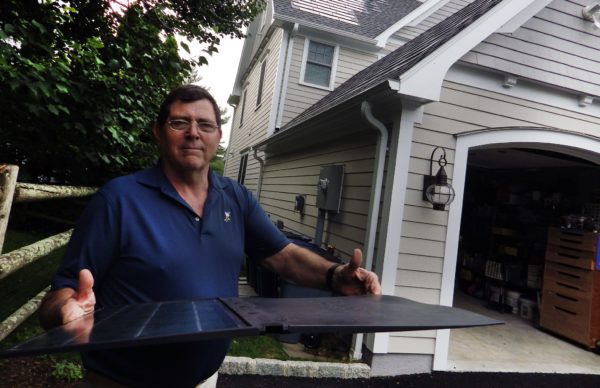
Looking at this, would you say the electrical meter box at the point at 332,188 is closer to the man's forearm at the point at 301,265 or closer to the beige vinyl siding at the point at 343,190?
the beige vinyl siding at the point at 343,190

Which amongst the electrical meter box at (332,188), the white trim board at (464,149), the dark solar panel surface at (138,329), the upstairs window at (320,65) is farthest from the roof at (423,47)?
the upstairs window at (320,65)

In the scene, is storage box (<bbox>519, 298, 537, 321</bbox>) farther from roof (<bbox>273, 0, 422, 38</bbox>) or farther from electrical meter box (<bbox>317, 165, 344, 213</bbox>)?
roof (<bbox>273, 0, 422, 38</bbox>)

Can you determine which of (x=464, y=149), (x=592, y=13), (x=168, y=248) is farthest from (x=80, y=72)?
(x=592, y=13)

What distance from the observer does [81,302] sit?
3.73ft

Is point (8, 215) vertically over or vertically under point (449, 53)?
under

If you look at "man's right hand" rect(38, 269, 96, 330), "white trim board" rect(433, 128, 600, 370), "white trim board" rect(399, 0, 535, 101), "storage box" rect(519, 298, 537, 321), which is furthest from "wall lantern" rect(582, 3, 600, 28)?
"man's right hand" rect(38, 269, 96, 330)

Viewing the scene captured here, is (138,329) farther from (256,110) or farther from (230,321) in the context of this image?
(256,110)

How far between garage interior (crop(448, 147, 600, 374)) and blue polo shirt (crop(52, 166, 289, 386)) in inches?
154

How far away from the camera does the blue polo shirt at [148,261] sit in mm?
1393

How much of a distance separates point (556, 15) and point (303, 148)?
4.66 metres

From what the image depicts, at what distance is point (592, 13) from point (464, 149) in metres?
2.34

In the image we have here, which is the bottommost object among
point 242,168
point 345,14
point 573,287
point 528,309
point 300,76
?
point 528,309

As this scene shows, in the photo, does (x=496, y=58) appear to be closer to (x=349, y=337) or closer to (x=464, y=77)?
(x=464, y=77)

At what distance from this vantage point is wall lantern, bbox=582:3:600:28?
461 centimetres
